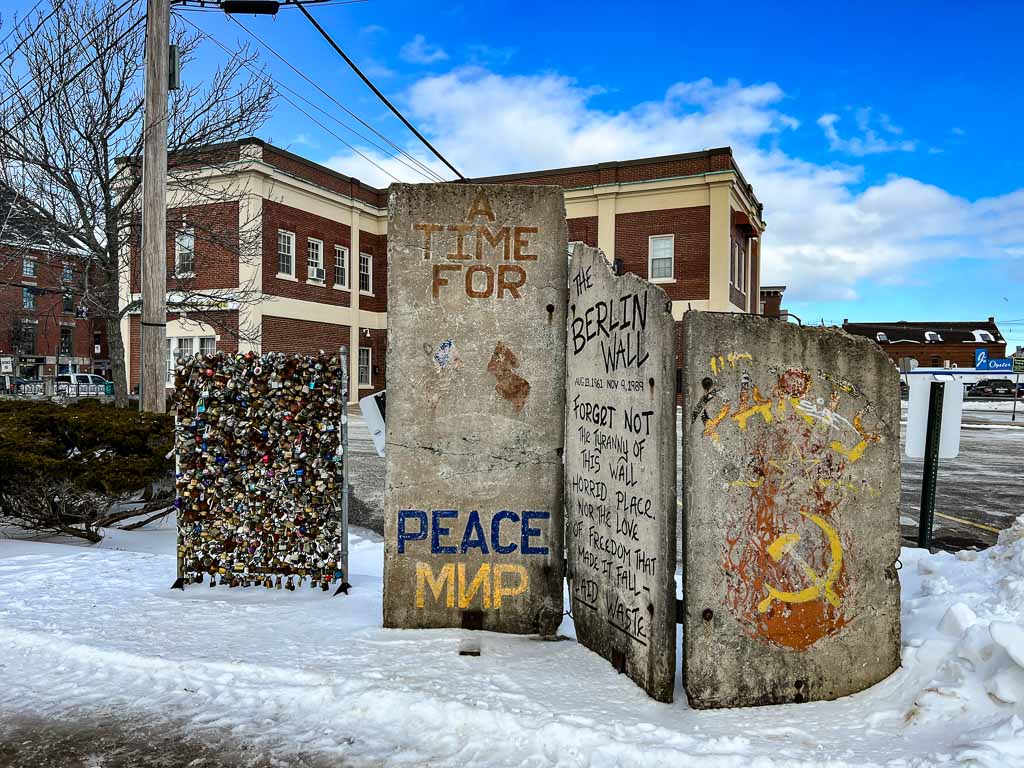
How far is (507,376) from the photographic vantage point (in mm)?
5020

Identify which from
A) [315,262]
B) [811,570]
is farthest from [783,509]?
[315,262]

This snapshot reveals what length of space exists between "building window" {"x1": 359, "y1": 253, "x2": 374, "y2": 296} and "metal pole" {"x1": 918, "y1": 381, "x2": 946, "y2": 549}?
87.4 ft

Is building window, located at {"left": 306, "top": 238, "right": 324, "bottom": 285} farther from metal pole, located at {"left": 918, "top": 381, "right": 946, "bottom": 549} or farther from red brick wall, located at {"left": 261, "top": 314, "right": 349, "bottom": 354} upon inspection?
metal pole, located at {"left": 918, "top": 381, "right": 946, "bottom": 549}

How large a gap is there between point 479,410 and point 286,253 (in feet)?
77.9

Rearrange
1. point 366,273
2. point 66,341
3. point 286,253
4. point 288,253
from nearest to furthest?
point 286,253
point 288,253
point 366,273
point 66,341

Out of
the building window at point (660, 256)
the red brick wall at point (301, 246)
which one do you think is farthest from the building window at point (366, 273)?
the building window at point (660, 256)

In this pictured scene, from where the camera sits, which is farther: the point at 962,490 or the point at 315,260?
the point at 315,260

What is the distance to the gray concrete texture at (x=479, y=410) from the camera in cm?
501

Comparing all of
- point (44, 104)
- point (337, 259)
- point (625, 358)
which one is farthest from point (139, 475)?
point (337, 259)

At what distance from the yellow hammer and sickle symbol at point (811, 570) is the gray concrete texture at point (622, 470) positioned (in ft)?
1.70

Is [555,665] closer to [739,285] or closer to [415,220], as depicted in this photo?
[415,220]

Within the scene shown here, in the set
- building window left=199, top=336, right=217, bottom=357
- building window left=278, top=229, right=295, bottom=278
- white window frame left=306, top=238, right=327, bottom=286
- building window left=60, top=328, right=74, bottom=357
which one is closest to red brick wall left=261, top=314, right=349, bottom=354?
white window frame left=306, top=238, right=327, bottom=286

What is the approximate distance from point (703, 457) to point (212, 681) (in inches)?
117

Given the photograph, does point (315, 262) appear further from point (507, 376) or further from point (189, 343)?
point (507, 376)
